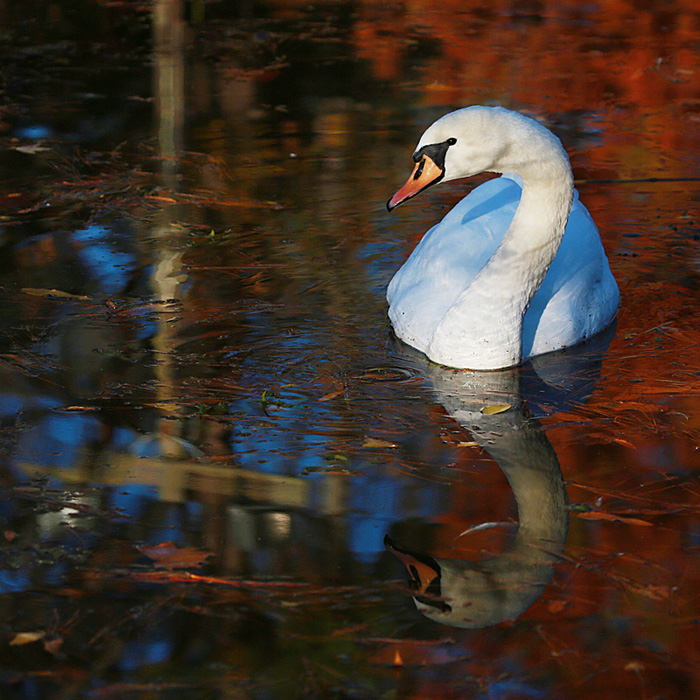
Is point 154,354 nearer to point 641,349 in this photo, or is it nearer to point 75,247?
point 75,247

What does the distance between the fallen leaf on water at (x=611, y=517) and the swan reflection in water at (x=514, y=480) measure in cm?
8

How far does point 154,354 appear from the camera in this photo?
590 centimetres

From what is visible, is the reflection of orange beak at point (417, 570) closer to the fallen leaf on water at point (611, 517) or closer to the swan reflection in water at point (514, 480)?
the swan reflection in water at point (514, 480)

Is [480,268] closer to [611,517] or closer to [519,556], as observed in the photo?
[611,517]

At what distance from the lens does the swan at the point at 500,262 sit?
17.3 ft

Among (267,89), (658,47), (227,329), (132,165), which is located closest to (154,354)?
(227,329)

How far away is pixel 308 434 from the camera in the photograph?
200 inches

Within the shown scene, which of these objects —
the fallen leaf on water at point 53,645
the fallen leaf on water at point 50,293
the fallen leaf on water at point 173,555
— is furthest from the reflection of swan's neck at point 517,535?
the fallen leaf on water at point 50,293

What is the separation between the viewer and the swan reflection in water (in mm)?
3975

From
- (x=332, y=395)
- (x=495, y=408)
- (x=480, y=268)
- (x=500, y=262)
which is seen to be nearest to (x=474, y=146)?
(x=500, y=262)

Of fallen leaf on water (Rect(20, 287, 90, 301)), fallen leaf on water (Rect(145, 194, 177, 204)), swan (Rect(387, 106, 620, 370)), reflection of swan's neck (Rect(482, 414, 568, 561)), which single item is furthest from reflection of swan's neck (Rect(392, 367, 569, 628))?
fallen leaf on water (Rect(145, 194, 177, 204))

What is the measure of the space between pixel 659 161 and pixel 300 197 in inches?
113

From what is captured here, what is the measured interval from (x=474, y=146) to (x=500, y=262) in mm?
637

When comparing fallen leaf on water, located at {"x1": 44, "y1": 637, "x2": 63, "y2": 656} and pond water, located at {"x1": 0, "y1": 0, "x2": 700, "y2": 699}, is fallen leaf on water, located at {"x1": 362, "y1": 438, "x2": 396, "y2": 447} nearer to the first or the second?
pond water, located at {"x1": 0, "y1": 0, "x2": 700, "y2": 699}
